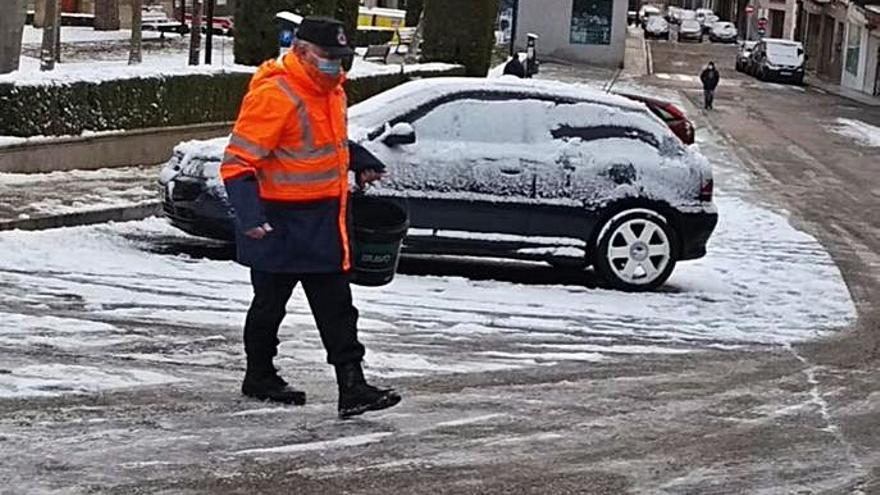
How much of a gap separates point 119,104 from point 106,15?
39.2 meters

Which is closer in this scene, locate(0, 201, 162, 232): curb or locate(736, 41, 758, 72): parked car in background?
locate(0, 201, 162, 232): curb

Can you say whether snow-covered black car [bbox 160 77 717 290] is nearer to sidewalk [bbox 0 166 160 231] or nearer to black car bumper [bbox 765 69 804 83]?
sidewalk [bbox 0 166 160 231]

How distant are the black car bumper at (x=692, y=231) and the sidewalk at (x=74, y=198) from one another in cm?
455

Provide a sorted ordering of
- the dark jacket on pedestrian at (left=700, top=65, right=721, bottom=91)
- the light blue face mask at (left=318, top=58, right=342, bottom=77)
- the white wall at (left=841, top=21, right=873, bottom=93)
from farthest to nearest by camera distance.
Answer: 1. the white wall at (left=841, top=21, right=873, bottom=93)
2. the dark jacket on pedestrian at (left=700, top=65, right=721, bottom=91)
3. the light blue face mask at (left=318, top=58, right=342, bottom=77)

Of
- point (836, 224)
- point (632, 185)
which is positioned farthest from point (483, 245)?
point (836, 224)

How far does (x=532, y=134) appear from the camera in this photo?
39.6 ft

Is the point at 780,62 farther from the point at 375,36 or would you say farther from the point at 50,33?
the point at 50,33

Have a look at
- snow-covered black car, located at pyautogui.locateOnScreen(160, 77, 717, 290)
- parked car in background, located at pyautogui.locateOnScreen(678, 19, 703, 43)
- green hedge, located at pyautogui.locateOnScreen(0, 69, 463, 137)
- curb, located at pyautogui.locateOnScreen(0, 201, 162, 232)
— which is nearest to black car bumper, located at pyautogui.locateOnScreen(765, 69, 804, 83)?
parked car in background, located at pyautogui.locateOnScreen(678, 19, 703, 43)

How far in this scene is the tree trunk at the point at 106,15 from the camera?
53.6m

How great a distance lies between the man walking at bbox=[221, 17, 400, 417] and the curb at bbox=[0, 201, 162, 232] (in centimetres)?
555

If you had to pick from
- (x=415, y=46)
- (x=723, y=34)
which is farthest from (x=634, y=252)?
(x=723, y=34)

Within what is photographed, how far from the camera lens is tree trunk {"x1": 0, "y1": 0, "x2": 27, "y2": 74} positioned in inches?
789

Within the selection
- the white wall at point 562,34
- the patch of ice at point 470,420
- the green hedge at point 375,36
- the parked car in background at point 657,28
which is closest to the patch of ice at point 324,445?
the patch of ice at point 470,420

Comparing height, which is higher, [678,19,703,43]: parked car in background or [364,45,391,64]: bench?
[678,19,703,43]: parked car in background
